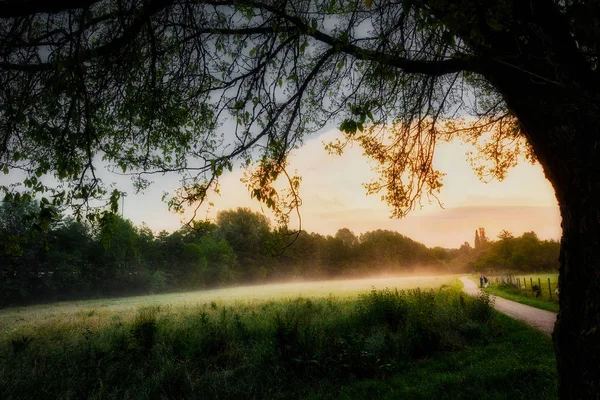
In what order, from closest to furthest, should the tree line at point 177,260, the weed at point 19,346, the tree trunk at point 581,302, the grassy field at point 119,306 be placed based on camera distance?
the tree trunk at point 581,302
the weed at point 19,346
the grassy field at point 119,306
the tree line at point 177,260

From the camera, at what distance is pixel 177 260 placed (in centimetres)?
6606

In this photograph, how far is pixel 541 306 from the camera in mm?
18859

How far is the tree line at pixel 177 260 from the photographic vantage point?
4384cm

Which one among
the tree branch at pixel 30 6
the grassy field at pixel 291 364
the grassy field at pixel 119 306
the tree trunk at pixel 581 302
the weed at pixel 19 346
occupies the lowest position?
the grassy field at pixel 119 306

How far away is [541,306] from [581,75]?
2152 cm

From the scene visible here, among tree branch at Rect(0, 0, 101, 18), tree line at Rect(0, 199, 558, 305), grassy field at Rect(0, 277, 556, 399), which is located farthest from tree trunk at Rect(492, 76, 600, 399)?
tree line at Rect(0, 199, 558, 305)

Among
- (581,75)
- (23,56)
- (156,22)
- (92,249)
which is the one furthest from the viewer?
(92,249)

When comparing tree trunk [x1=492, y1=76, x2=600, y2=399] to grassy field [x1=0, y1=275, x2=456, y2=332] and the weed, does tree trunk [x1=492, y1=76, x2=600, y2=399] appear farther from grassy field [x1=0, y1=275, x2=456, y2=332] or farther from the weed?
grassy field [x1=0, y1=275, x2=456, y2=332]

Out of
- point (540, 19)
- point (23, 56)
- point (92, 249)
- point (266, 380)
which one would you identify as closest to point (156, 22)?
point (23, 56)

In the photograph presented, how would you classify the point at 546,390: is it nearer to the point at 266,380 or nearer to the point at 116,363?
the point at 266,380

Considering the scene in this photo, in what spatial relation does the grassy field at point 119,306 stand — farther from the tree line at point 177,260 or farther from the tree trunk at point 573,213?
the tree trunk at point 573,213

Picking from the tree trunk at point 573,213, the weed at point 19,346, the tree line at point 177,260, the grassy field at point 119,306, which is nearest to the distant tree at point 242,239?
the tree line at point 177,260

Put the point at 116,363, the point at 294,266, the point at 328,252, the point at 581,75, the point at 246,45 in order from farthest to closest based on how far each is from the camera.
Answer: the point at 328,252, the point at 294,266, the point at 116,363, the point at 246,45, the point at 581,75

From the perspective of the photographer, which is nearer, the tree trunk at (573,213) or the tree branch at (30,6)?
the tree branch at (30,6)
